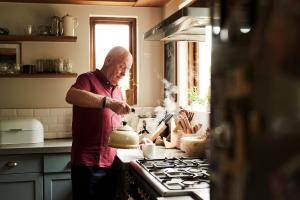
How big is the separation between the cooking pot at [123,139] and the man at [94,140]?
178 mm

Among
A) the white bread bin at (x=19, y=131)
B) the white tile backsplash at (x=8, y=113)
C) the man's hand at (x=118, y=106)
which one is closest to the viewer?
the man's hand at (x=118, y=106)

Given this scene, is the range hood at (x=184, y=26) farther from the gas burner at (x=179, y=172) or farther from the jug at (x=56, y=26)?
the jug at (x=56, y=26)

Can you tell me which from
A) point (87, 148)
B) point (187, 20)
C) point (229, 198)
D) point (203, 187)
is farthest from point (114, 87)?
point (229, 198)

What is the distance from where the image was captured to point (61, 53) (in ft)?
13.1

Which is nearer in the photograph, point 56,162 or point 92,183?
point 92,183

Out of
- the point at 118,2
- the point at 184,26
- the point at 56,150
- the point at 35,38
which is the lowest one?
the point at 56,150

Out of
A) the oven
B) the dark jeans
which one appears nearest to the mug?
the oven

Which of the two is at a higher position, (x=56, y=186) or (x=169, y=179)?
(x=169, y=179)

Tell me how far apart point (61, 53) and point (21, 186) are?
1336 mm

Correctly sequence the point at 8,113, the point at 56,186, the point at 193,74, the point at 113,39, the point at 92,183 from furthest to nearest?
the point at 113,39 → the point at 8,113 → the point at 193,74 → the point at 56,186 → the point at 92,183

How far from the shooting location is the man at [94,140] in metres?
2.60

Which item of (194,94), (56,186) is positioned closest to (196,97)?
(194,94)

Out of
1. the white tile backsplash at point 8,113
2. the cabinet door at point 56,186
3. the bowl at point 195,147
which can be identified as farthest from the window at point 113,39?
the bowl at point 195,147

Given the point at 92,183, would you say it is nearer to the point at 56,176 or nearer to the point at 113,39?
the point at 56,176
